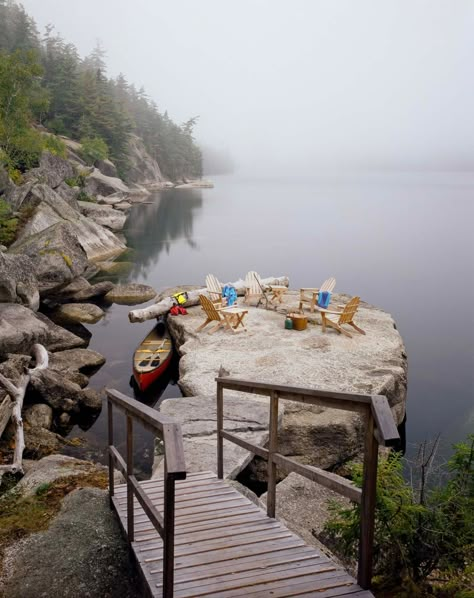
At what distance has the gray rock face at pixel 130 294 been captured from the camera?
69.3 ft

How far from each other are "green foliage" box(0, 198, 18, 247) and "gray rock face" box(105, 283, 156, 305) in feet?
15.0

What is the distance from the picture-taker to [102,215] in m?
40.5

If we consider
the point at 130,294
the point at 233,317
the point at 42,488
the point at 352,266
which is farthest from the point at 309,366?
the point at 352,266

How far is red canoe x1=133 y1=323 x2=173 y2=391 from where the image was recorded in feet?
40.9

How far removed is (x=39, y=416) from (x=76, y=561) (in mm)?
6825

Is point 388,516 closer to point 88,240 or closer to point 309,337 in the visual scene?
point 309,337

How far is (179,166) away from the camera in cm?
10269

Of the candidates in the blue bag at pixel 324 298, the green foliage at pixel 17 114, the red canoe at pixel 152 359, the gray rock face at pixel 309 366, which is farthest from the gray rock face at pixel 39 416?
the green foliage at pixel 17 114

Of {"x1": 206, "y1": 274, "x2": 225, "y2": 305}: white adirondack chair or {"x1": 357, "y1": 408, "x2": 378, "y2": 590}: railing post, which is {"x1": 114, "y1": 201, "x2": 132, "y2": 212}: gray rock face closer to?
{"x1": 206, "y1": 274, "x2": 225, "y2": 305}: white adirondack chair

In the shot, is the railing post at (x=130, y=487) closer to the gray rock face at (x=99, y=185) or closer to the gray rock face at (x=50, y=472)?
the gray rock face at (x=50, y=472)

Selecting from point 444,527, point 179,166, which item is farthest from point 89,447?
point 179,166

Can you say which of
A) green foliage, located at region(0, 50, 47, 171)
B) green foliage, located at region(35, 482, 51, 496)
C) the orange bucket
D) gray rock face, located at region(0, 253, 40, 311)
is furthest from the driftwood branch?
green foliage, located at region(0, 50, 47, 171)

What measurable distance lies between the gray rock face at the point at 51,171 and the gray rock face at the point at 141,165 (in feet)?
139

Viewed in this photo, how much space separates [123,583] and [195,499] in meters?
0.92
